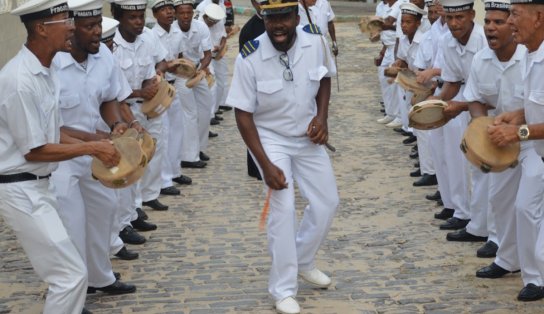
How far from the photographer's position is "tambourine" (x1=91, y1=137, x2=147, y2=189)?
22.3 feet

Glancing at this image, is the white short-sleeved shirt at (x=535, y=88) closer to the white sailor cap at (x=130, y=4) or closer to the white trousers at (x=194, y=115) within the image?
the white sailor cap at (x=130, y=4)

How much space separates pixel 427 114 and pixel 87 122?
2.98 metres

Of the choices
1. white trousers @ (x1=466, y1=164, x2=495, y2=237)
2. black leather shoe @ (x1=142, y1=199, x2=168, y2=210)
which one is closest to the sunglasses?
white trousers @ (x1=466, y1=164, x2=495, y2=237)

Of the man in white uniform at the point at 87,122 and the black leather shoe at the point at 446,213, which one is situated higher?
the man in white uniform at the point at 87,122

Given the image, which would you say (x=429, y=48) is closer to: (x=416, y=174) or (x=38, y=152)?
Answer: (x=416, y=174)

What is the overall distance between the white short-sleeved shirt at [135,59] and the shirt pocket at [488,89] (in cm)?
376

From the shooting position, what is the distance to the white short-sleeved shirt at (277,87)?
7.48m

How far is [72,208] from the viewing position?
24.2 ft

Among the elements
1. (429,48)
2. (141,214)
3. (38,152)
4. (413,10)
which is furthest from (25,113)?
(413,10)

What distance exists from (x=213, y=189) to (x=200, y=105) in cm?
178

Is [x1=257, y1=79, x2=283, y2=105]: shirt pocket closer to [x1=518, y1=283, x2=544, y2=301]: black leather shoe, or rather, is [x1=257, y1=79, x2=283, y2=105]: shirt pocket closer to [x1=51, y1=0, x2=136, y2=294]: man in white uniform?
[x1=51, y1=0, x2=136, y2=294]: man in white uniform

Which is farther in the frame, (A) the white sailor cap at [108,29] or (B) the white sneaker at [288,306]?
(A) the white sailor cap at [108,29]

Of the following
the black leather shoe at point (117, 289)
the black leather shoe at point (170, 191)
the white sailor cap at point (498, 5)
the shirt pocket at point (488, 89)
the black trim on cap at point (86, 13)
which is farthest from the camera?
the black leather shoe at point (170, 191)

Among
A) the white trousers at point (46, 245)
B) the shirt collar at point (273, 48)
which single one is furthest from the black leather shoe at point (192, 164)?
the white trousers at point (46, 245)
